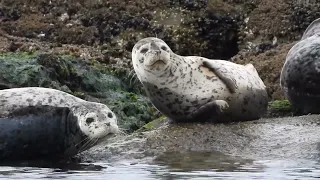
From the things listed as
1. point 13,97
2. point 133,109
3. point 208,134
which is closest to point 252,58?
point 133,109

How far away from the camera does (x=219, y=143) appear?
7.52 meters

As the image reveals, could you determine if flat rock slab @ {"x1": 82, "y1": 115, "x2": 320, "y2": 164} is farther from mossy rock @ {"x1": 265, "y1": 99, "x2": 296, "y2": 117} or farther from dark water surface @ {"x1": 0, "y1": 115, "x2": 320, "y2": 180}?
mossy rock @ {"x1": 265, "y1": 99, "x2": 296, "y2": 117}

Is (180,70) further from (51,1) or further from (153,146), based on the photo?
(51,1)

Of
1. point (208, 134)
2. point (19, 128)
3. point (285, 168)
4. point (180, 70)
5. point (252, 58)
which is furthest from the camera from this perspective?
point (252, 58)

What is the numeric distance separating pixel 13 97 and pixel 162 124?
74.5 inches

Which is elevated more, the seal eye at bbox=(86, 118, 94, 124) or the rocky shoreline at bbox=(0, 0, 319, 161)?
the rocky shoreline at bbox=(0, 0, 319, 161)

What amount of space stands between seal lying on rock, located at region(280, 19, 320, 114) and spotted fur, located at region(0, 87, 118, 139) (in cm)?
251

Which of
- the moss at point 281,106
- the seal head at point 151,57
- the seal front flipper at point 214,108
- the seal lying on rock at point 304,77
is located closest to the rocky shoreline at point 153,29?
the moss at point 281,106

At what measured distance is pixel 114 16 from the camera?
1653 centimetres

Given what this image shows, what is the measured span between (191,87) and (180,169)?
2.26 m

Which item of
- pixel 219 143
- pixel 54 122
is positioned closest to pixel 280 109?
pixel 219 143

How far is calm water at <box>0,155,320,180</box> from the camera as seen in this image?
5.92 m

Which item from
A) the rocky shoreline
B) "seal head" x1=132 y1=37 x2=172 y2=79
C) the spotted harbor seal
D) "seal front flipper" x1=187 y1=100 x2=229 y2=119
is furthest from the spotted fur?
the rocky shoreline

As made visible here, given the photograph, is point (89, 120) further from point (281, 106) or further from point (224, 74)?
point (281, 106)
